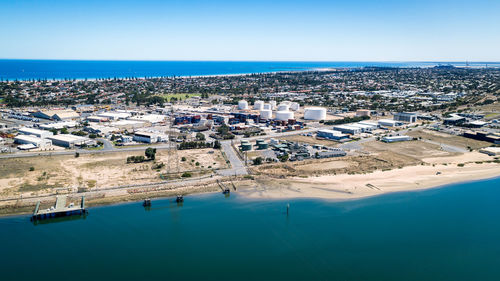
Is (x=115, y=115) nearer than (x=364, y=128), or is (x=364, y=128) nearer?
(x=364, y=128)

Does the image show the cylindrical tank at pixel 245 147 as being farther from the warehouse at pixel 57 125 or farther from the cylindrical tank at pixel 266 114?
the warehouse at pixel 57 125

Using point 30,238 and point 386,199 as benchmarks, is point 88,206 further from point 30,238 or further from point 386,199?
point 386,199

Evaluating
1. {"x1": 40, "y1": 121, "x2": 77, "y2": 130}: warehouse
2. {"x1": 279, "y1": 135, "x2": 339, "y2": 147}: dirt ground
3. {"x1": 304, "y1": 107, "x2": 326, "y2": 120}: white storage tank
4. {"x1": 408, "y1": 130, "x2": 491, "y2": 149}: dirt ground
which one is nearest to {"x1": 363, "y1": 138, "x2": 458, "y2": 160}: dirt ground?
{"x1": 408, "y1": 130, "x2": 491, "y2": 149}: dirt ground

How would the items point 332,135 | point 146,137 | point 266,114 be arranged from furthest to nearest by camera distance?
point 266,114 → point 332,135 → point 146,137

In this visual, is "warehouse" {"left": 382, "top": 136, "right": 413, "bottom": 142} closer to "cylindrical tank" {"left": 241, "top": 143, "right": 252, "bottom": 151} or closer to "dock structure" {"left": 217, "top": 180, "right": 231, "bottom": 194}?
"cylindrical tank" {"left": 241, "top": 143, "right": 252, "bottom": 151}

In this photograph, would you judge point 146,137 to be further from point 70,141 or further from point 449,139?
point 449,139

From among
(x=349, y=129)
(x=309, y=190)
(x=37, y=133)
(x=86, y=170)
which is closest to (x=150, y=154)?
(x=86, y=170)
